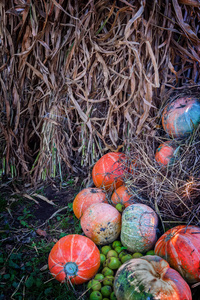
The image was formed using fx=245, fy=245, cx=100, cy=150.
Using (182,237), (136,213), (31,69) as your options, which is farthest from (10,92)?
(182,237)

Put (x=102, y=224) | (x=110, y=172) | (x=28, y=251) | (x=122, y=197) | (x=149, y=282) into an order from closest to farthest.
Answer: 1. (x=149, y=282)
2. (x=102, y=224)
3. (x=28, y=251)
4. (x=122, y=197)
5. (x=110, y=172)

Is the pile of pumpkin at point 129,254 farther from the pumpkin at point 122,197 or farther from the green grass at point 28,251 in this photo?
the green grass at point 28,251

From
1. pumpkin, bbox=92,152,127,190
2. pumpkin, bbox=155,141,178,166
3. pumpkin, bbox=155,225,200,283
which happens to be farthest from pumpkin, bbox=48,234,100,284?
pumpkin, bbox=155,141,178,166

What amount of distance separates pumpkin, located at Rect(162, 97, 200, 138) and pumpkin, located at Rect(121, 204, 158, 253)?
1.10m

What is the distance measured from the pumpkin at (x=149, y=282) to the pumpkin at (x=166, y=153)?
1.17 meters

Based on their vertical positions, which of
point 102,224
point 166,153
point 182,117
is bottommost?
point 102,224

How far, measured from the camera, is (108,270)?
1968 millimetres

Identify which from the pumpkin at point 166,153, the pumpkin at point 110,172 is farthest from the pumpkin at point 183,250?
the pumpkin at point 110,172

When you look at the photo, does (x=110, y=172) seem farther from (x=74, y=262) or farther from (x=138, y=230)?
(x=74, y=262)

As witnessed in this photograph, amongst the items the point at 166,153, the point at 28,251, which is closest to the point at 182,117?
the point at 166,153

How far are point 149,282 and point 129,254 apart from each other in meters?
0.53

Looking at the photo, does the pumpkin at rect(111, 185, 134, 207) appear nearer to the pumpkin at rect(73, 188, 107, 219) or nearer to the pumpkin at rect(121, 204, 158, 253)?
the pumpkin at rect(73, 188, 107, 219)

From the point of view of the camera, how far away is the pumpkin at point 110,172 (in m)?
2.85

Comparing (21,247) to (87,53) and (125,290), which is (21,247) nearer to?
(125,290)
